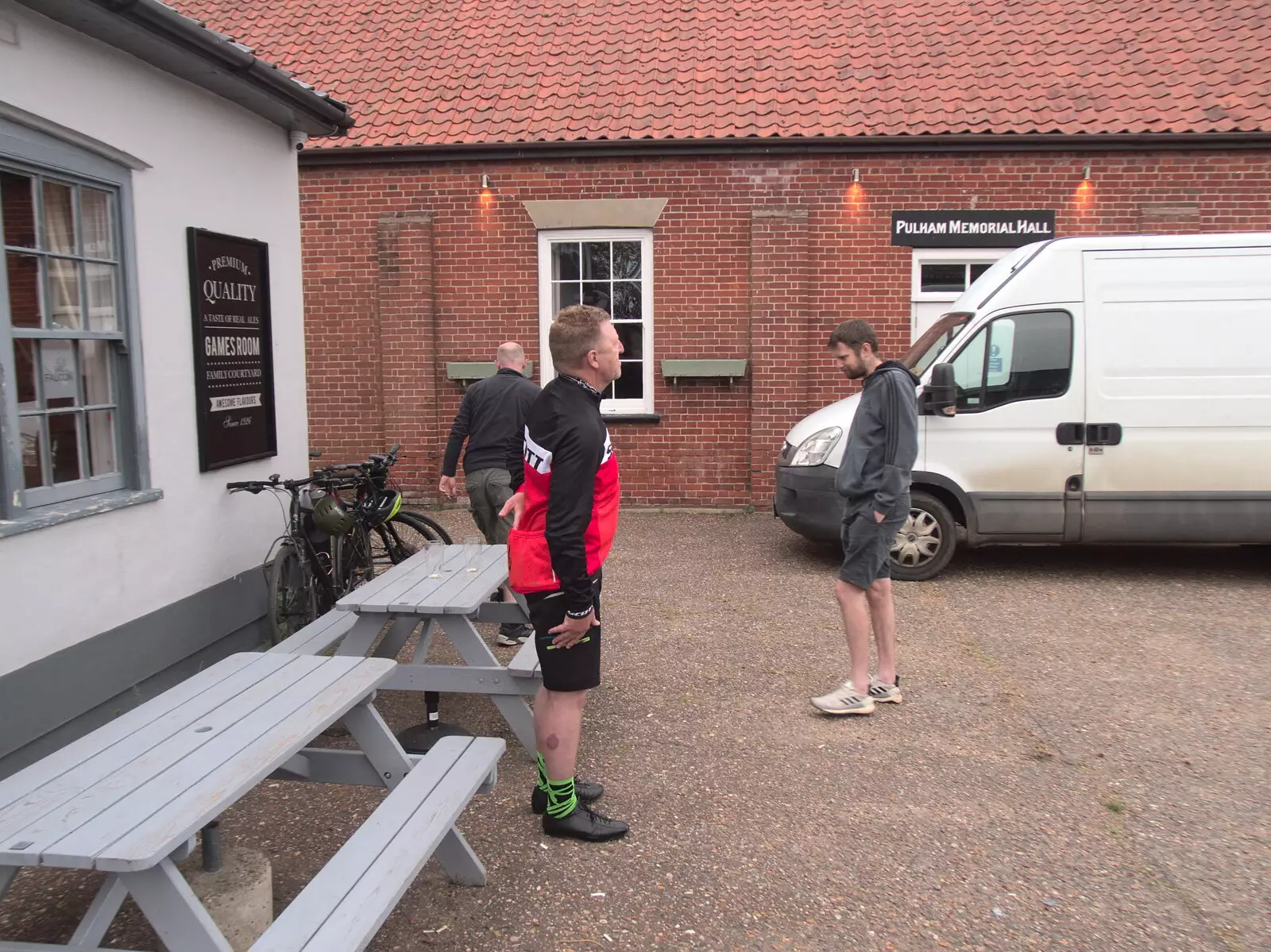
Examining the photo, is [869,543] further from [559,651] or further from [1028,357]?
[1028,357]

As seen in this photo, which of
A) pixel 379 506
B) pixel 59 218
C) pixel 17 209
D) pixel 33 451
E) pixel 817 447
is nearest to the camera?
pixel 17 209

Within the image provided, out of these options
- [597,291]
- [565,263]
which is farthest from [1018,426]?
[565,263]

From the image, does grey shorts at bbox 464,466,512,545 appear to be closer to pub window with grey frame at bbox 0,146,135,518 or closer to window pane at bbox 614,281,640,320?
pub window with grey frame at bbox 0,146,135,518

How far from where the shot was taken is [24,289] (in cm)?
415

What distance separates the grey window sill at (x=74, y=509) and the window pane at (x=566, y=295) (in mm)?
6735

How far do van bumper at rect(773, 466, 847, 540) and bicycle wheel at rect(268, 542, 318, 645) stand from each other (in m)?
3.75

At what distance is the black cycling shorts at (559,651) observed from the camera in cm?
355

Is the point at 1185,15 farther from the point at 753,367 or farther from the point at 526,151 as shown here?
the point at 526,151

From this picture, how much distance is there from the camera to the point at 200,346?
5285 millimetres

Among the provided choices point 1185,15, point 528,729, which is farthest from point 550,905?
point 1185,15

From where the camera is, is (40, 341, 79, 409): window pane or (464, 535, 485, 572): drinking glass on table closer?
(40, 341, 79, 409): window pane

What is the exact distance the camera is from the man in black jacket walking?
252 inches

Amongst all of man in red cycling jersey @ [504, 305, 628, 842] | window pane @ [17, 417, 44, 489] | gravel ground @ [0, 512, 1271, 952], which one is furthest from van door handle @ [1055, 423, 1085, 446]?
window pane @ [17, 417, 44, 489]

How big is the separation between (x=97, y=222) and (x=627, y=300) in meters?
6.93
